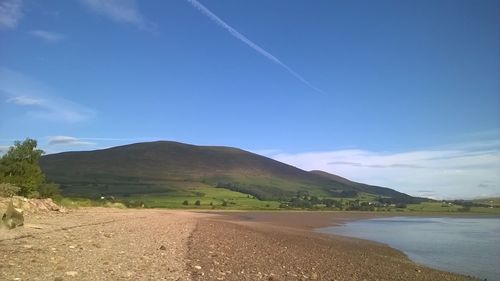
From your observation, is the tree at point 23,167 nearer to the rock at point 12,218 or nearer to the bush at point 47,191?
the bush at point 47,191

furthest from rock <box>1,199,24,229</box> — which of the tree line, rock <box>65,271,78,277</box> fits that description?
the tree line

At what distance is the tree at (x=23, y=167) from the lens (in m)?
48.5

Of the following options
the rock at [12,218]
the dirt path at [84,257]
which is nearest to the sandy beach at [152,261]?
the dirt path at [84,257]

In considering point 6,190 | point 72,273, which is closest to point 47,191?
point 6,190

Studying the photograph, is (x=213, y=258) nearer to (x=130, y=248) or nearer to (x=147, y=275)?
(x=130, y=248)

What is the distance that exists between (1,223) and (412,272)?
20.8 metres

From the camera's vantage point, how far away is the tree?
4853cm

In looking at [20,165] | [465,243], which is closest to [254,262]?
[465,243]

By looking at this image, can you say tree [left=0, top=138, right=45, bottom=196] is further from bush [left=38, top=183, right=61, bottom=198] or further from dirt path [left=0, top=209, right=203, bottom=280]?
dirt path [left=0, top=209, right=203, bottom=280]

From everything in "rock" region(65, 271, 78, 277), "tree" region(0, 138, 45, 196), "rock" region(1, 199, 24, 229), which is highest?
"tree" region(0, 138, 45, 196)

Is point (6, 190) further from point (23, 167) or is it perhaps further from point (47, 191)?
point (47, 191)

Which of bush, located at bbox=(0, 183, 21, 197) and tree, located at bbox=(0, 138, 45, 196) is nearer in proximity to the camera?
bush, located at bbox=(0, 183, 21, 197)

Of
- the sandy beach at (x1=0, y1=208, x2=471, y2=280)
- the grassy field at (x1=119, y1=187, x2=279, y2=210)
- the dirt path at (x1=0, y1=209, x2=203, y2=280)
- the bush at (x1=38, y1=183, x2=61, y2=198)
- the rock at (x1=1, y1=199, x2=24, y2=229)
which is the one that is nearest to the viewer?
the dirt path at (x1=0, y1=209, x2=203, y2=280)

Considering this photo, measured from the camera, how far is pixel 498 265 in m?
31.3
